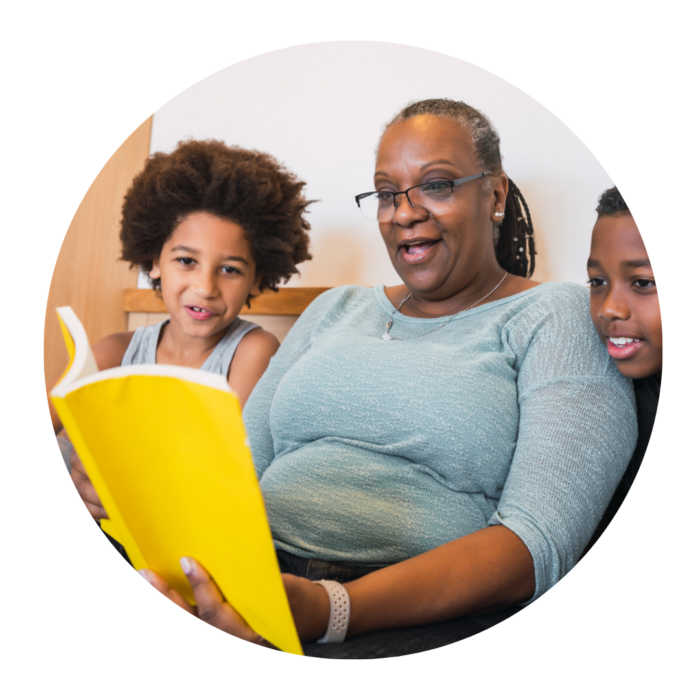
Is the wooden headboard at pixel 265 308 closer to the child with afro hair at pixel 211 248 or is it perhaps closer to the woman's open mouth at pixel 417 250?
the child with afro hair at pixel 211 248

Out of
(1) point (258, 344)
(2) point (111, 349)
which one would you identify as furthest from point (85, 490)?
(1) point (258, 344)

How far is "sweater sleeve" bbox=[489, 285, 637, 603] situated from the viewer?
0.62m

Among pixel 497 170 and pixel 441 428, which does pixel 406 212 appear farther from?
pixel 441 428

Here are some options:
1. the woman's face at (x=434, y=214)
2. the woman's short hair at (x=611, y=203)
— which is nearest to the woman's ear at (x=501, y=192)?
the woman's face at (x=434, y=214)

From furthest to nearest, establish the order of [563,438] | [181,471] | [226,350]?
[226,350] → [563,438] → [181,471]

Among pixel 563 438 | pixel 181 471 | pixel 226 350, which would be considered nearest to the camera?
pixel 181 471

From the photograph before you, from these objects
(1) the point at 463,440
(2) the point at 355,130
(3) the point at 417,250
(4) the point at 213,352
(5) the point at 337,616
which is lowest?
(5) the point at 337,616

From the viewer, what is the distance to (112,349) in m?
0.79

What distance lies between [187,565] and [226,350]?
282 millimetres

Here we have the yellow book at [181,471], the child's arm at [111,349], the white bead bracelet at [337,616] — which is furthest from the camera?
the child's arm at [111,349]

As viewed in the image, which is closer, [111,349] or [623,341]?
[623,341]

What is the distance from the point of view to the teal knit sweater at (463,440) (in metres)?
0.64

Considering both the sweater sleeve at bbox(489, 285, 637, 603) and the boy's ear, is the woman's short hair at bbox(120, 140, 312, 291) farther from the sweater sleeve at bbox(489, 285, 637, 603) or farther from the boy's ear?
the sweater sleeve at bbox(489, 285, 637, 603)

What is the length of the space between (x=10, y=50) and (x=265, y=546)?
0.82 metres
